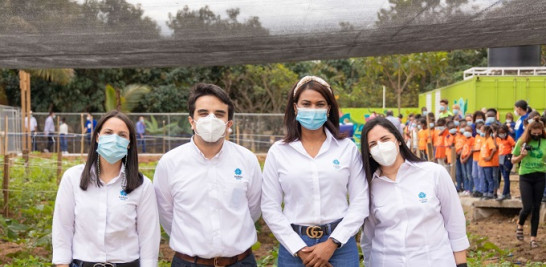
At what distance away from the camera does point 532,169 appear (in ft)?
26.2

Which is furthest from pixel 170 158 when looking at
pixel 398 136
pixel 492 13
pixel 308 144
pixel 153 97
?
pixel 153 97

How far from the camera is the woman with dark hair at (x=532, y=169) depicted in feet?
26.3

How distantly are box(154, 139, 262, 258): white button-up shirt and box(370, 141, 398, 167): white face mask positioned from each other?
0.68 metres

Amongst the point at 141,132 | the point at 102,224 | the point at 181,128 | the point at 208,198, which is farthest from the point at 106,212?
the point at 181,128

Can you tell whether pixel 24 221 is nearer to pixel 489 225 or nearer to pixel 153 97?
pixel 489 225

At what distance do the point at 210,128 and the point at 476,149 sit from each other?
7.92 m

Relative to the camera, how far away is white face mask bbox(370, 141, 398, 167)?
3611 millimetres

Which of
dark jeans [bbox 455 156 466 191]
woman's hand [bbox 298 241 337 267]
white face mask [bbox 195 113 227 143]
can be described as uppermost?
white face mask [bbox 195 113 227 143]

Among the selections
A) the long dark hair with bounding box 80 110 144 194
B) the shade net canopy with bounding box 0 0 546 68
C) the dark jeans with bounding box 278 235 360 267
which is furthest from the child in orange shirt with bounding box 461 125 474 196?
the long dark hair with bounding box 80 110 144 194

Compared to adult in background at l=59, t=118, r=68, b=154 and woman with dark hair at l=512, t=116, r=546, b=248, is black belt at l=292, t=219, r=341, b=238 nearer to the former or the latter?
woman with dark hair at l=512, t=116, r=546, b=248

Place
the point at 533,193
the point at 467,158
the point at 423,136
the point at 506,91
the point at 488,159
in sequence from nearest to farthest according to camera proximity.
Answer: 1. the point at 533,193
2. the point at 488,159
3. the point at 467,158
4. the point at 423,136
5. the point at 506,91

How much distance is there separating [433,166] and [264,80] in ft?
87.4

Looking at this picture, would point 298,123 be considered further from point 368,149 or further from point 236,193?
point 236,193

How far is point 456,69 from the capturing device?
34969 mm
